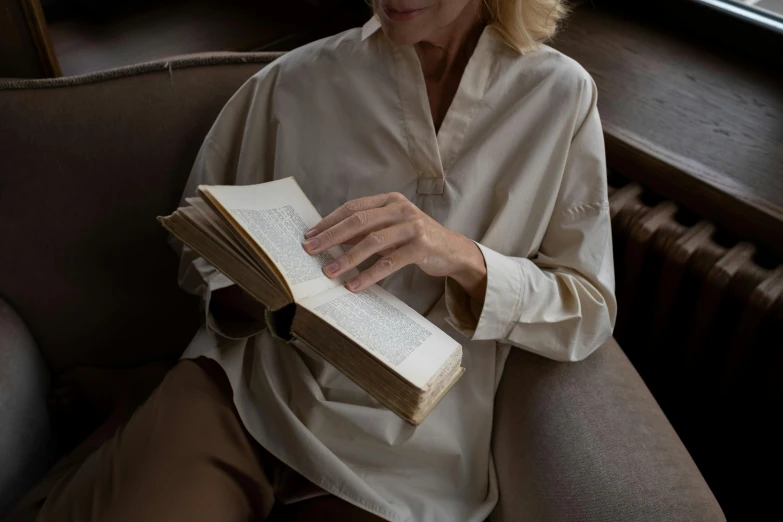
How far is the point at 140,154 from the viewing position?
3.96 ft

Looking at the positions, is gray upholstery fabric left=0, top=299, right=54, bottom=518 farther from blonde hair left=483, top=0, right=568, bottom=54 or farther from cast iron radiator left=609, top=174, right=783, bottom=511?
cast iron radiator left=609, top=174, right=783, bottom=511

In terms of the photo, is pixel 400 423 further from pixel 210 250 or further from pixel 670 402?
pixel 670 402

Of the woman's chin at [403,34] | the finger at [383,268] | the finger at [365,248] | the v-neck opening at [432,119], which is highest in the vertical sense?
the woman's chin at [403,34]

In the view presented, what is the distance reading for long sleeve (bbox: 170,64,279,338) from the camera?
1133 millimetres

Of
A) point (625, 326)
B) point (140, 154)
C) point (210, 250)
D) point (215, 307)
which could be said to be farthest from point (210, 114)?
point (625, 326)

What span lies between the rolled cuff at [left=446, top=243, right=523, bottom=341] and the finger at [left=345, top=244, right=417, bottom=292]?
0.13 metres

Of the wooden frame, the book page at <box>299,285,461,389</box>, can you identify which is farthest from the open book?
the wooden frame

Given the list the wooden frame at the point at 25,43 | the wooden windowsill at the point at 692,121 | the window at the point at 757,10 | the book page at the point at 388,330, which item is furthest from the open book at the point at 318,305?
A: the window at the point at 757,10

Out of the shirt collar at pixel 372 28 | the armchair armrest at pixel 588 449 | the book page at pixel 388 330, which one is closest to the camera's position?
the book page at pixel 388 330

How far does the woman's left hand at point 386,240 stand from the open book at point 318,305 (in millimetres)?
25

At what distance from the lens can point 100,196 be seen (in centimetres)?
120

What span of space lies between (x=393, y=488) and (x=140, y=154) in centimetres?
71

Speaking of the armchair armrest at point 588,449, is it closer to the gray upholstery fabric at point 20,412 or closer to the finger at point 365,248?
the finger at point 365,248

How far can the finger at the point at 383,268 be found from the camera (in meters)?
0.85
